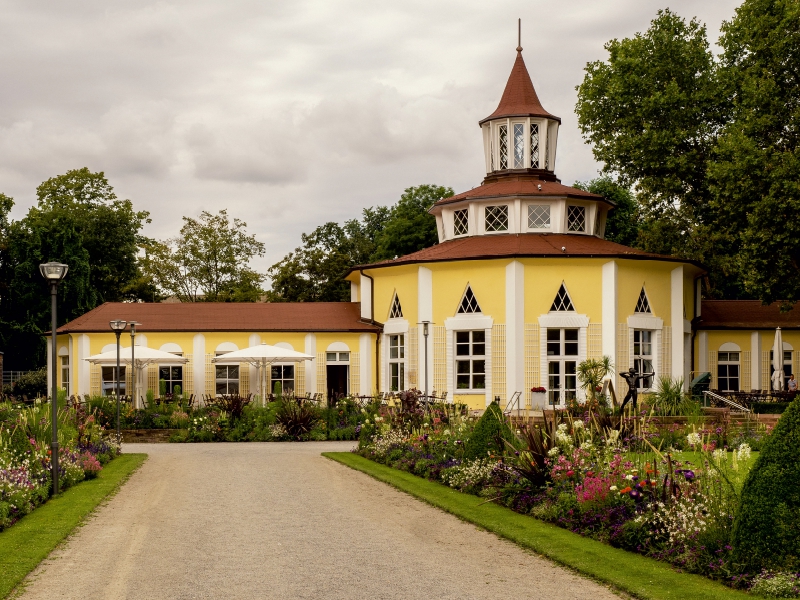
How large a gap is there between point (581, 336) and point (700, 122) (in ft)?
30.6

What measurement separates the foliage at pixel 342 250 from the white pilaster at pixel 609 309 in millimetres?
19035

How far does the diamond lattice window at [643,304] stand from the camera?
30812mm

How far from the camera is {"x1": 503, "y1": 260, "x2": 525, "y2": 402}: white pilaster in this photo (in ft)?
97.2

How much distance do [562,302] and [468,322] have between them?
2897mm

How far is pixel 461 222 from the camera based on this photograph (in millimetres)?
34969

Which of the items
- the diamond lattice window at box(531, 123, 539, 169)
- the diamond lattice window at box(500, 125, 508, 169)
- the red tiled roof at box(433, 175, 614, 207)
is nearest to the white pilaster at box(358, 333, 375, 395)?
the red tiled roof at box(433, 175, 614, 207)

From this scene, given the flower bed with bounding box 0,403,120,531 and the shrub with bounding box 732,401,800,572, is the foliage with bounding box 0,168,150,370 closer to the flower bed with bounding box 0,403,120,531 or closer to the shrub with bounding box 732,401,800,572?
the flower bed with bounding box 0,403,120,531

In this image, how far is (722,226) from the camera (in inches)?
1270

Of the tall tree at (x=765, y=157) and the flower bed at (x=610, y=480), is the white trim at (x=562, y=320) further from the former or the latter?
the flower bed at (x=610, y=480)

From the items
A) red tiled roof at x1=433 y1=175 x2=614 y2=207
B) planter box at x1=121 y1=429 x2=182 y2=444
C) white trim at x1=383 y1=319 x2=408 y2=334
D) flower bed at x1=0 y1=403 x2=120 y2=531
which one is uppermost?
red tiled roof at x1=433 y1=175 x2=614 y2=207

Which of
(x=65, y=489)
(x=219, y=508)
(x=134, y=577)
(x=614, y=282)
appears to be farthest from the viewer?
(x=614, y=282)

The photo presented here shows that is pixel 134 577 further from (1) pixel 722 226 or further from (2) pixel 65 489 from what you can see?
(1) pixel 722 226

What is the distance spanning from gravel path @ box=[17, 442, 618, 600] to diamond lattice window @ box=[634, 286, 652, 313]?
55.0 feet

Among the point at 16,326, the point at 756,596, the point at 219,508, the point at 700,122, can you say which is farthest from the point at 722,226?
the point at 16,326
